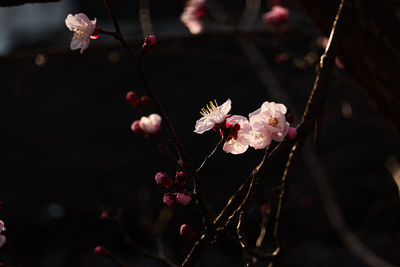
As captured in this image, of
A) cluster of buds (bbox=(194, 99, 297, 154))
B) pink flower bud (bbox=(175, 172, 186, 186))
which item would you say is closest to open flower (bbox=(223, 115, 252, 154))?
cluster of buds (bbox=(194, 99, 297, 154))

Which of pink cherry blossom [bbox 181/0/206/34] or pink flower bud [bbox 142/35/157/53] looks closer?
pink flower bud [bbox 142/35/157/53]

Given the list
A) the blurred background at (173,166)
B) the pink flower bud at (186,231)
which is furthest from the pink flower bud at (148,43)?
the blurred background at (173,166)

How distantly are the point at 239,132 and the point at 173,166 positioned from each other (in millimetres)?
2996

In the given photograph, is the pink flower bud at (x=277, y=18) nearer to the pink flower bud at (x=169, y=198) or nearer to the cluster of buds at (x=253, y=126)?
the cluster of buds at (x=253, y=126)

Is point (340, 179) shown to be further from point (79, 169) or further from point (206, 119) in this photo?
point (206, 119)

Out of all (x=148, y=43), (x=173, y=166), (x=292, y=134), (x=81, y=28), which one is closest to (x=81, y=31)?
(x=81, y=28)

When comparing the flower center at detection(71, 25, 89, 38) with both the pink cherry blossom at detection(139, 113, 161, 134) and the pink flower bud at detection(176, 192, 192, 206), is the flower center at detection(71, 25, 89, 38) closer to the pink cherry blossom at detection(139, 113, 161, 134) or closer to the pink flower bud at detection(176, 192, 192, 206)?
the pink cherry blossom at detection(139, 113, 161, 134)

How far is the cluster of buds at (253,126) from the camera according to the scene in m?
0.88

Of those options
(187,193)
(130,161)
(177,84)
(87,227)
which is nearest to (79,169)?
(130,161)

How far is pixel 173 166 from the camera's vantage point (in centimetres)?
392

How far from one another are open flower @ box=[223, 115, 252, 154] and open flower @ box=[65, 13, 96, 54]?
1.30 feet

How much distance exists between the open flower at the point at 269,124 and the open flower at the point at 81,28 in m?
0.44

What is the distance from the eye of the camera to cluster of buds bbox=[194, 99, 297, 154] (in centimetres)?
88

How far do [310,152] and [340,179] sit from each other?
4.78ft
